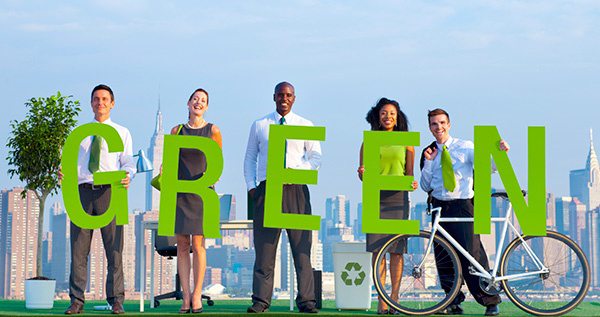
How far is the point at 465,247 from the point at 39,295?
4805 mm

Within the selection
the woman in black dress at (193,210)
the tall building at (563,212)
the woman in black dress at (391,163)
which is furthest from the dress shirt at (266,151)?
the tall building at (563,212)

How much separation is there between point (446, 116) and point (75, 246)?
404 centimetres

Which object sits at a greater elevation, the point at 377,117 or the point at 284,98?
the point at 284,98

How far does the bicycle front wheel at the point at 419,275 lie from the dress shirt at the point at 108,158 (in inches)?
109

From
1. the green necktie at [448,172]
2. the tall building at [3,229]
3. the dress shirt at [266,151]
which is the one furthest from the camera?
the tall building at [3,229]

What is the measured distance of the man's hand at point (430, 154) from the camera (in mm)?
9945

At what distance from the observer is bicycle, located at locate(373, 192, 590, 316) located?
966 cm

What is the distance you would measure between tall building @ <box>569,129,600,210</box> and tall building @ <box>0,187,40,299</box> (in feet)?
249

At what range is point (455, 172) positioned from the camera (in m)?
9.90

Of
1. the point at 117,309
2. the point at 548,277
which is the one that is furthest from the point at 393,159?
the point at 117,309

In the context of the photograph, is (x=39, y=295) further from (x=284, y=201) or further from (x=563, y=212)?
(x=563, y=212)

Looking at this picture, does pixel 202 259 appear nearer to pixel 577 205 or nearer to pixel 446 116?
pixel 446 116

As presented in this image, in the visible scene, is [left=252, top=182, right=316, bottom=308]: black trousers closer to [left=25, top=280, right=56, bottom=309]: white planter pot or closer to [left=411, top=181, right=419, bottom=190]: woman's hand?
[left=411, top=181, right=419, bottom=190]: woman's hand

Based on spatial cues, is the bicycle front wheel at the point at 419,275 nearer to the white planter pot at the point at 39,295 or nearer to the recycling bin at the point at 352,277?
the recycling bin at the point at 352,277
